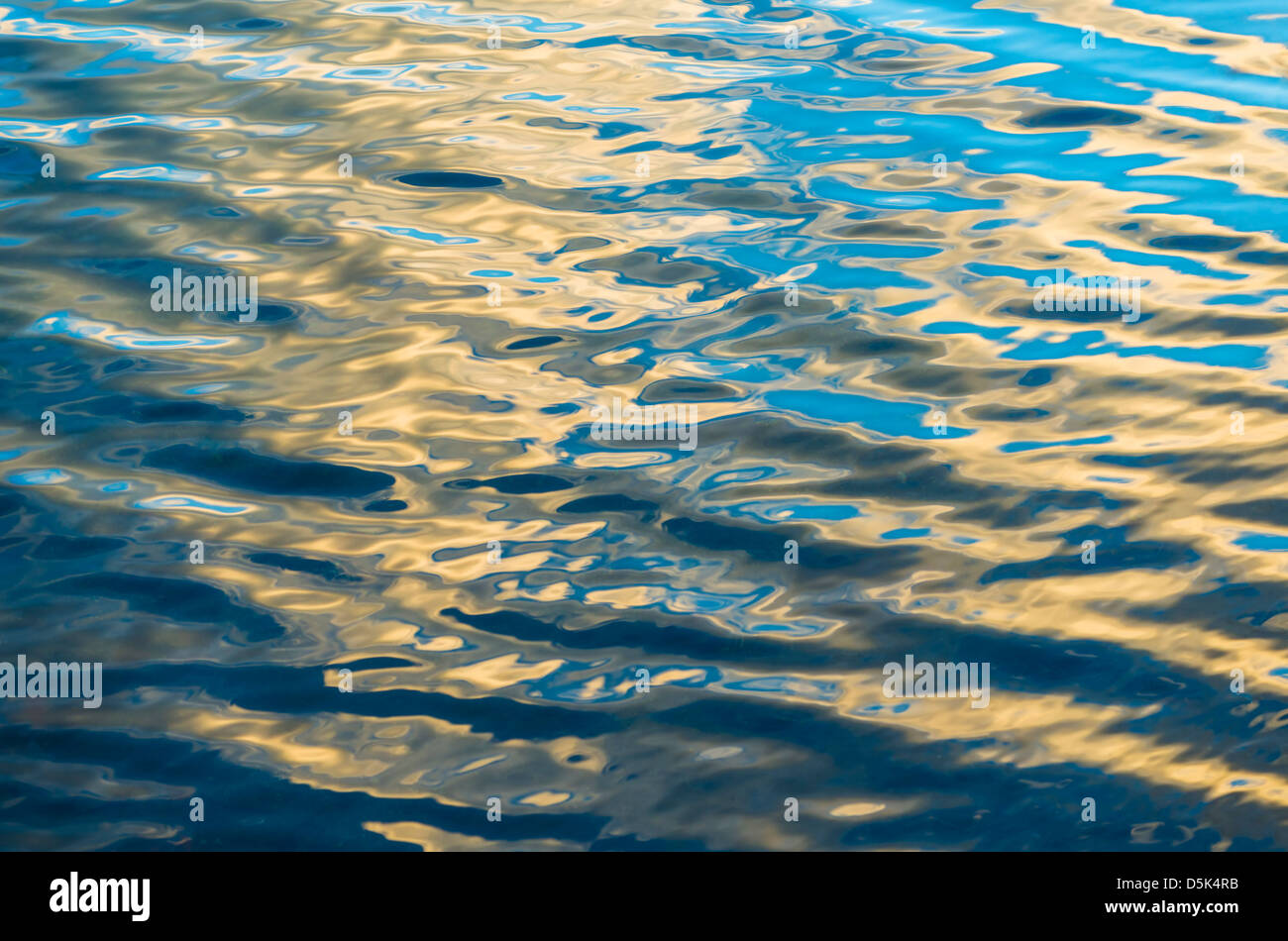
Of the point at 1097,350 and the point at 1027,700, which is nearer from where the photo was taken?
the point at 1027,700

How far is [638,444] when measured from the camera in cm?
307

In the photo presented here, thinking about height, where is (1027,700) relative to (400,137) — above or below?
below

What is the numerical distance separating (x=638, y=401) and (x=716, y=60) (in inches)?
86.2

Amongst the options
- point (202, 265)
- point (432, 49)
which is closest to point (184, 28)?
point (432, 49)

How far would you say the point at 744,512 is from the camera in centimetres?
285

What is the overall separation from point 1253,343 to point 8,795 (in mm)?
3336

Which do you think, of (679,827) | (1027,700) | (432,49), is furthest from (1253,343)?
(432,49)

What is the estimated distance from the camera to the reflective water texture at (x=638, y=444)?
2.32 metres

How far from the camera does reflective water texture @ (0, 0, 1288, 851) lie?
232cm

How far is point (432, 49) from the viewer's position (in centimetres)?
481
